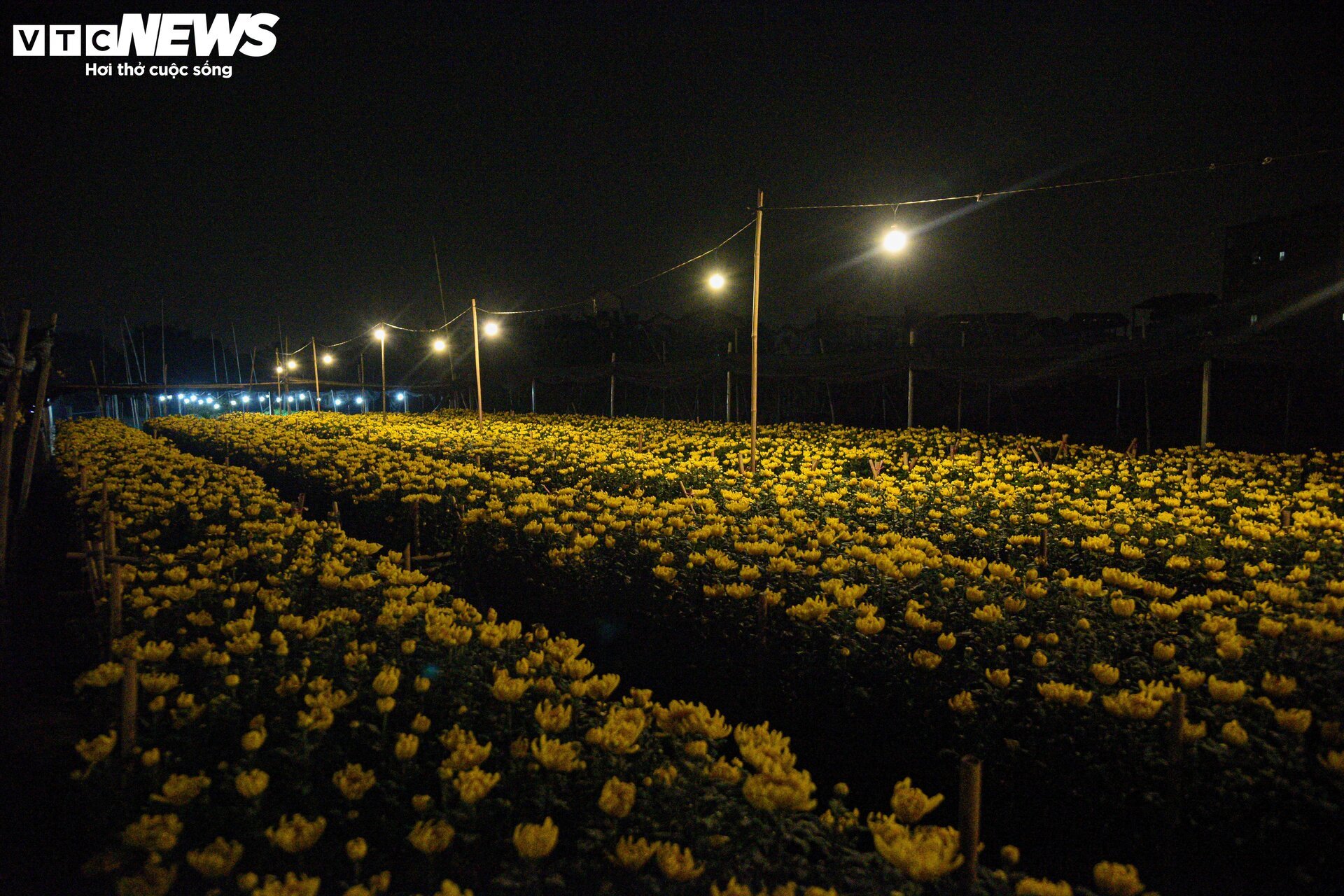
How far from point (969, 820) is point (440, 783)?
1.52m

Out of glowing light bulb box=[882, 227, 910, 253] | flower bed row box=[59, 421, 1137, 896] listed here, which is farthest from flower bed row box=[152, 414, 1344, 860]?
glowing light bulb box=[882, 227, 910, 253]

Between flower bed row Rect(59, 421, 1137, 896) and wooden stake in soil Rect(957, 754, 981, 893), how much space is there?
41mm

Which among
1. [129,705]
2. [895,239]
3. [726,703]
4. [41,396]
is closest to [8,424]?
[41,396]

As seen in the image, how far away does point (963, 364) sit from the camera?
54.2ft

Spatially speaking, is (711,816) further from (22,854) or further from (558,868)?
(22,854)

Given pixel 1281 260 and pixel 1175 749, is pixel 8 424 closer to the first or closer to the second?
pixel 1175 749

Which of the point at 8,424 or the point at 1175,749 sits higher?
the point at 8,424

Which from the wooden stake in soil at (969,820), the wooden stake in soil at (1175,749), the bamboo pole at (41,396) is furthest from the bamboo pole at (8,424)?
the wooden stake in soil at (1175,749)

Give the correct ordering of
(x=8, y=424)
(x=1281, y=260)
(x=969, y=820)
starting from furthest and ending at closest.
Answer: (x=1281, y=260), (x=8, y=424), (x=969, y=820)

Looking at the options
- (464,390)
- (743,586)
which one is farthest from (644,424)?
(464,390)

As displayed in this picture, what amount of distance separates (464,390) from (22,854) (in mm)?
37328

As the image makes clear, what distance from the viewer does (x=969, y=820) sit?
178 centimetres

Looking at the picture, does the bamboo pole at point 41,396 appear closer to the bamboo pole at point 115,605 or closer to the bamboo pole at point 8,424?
the bamboo pole at point 8,424

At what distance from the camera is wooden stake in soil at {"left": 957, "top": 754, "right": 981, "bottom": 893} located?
177cm
